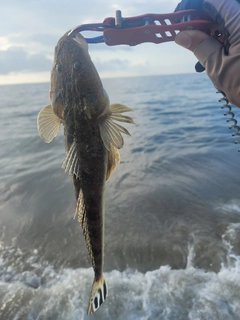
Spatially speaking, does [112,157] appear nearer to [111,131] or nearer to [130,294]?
[111,131]

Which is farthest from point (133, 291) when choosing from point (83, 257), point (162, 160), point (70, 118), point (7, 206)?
point (162, 160)

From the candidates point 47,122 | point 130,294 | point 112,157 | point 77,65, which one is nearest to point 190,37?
point 77,65

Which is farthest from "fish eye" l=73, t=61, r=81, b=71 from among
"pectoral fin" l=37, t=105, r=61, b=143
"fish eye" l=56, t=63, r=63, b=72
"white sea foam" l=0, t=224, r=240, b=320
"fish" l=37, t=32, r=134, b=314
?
"white sea foam" l=0, t=224, r=240, b=320

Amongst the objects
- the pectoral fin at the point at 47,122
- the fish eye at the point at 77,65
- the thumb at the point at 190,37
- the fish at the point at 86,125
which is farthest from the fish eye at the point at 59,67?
the thumb at the point at 190,37

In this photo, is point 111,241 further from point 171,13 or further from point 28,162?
point 28,162

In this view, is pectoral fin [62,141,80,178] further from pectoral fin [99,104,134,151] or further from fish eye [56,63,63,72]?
fish eye [56,63,63,72]

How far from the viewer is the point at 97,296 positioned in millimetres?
2814

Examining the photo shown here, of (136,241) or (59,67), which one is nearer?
(59,67)

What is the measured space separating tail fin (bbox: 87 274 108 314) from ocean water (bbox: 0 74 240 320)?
77.2 inches

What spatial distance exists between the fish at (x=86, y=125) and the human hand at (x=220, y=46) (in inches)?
37.0

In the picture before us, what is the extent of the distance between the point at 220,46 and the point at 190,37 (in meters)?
0.29

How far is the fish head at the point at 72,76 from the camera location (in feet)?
8.05

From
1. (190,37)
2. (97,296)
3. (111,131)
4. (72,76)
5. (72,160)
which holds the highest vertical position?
(190,37)

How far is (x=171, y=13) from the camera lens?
254 centimetres
